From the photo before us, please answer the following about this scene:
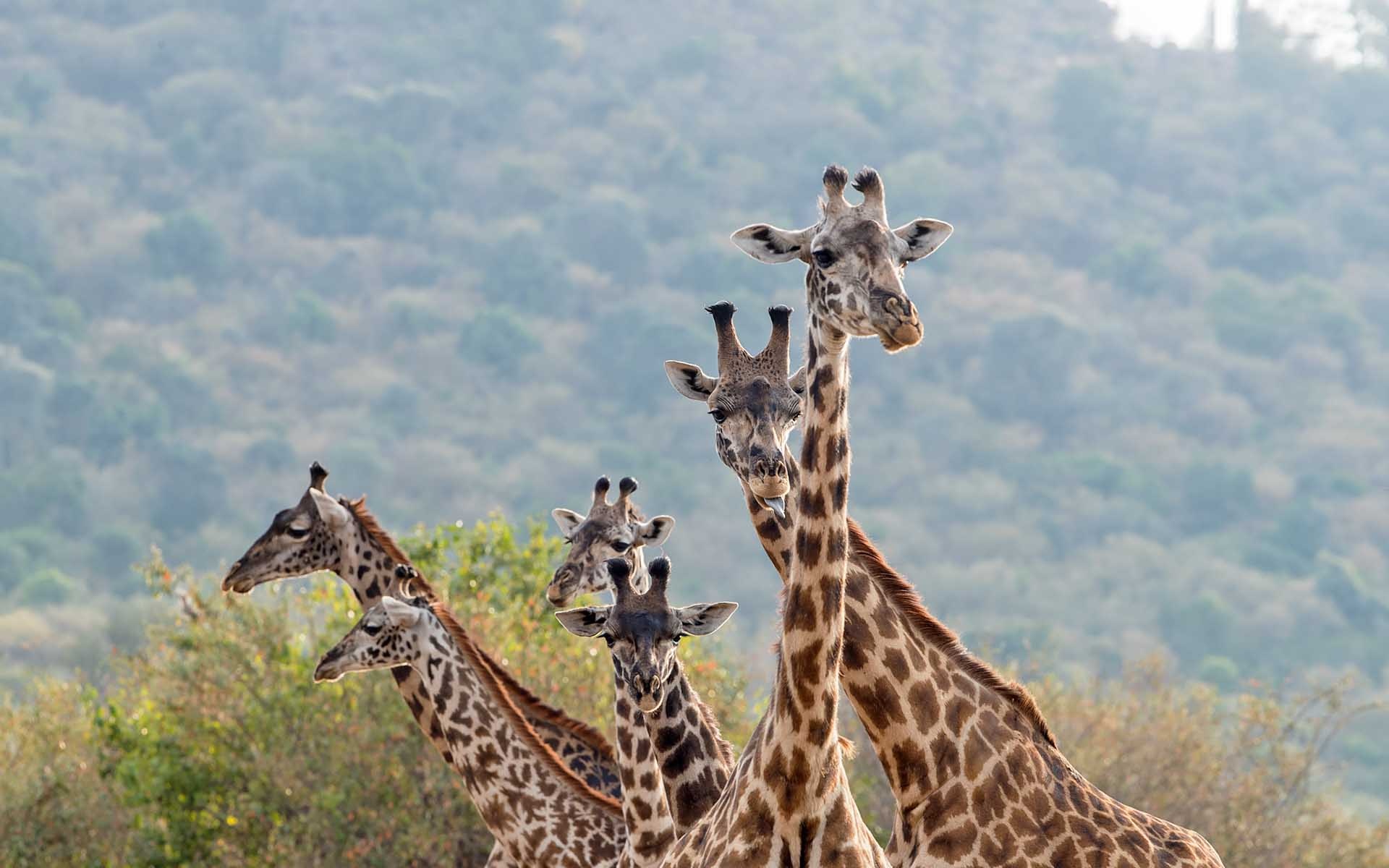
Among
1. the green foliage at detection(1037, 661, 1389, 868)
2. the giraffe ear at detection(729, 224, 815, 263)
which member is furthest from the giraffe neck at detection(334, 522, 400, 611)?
the green foliage at detection(1037, 661, 1389, 868)

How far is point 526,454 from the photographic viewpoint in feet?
225

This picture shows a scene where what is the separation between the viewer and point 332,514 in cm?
1241

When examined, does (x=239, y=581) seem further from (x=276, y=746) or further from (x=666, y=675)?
(x=666, y=675)

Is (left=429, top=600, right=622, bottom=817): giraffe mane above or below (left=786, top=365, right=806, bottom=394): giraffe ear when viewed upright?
below

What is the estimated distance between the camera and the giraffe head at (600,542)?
34.9ft

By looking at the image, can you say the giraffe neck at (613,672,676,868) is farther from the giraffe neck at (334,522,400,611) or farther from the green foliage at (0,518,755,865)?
the green foliage at (0,518,755,865)

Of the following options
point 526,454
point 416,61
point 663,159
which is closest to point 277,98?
point 416,61

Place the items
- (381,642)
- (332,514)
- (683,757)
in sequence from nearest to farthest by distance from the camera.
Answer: (683,757)
(381,642)
(332,514)

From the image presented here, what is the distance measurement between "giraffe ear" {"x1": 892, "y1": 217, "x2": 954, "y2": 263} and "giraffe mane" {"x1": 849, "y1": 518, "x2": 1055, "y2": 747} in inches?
60.7

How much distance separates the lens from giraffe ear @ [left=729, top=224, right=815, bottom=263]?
643cm

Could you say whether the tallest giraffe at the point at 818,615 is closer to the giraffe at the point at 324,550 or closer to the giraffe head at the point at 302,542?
the giraffe at the point at 324,550

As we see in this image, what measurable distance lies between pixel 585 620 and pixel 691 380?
1.21 metres

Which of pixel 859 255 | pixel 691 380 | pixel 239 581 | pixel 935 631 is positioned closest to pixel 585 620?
pixel 691 380

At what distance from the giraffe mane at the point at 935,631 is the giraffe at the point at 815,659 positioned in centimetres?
161
